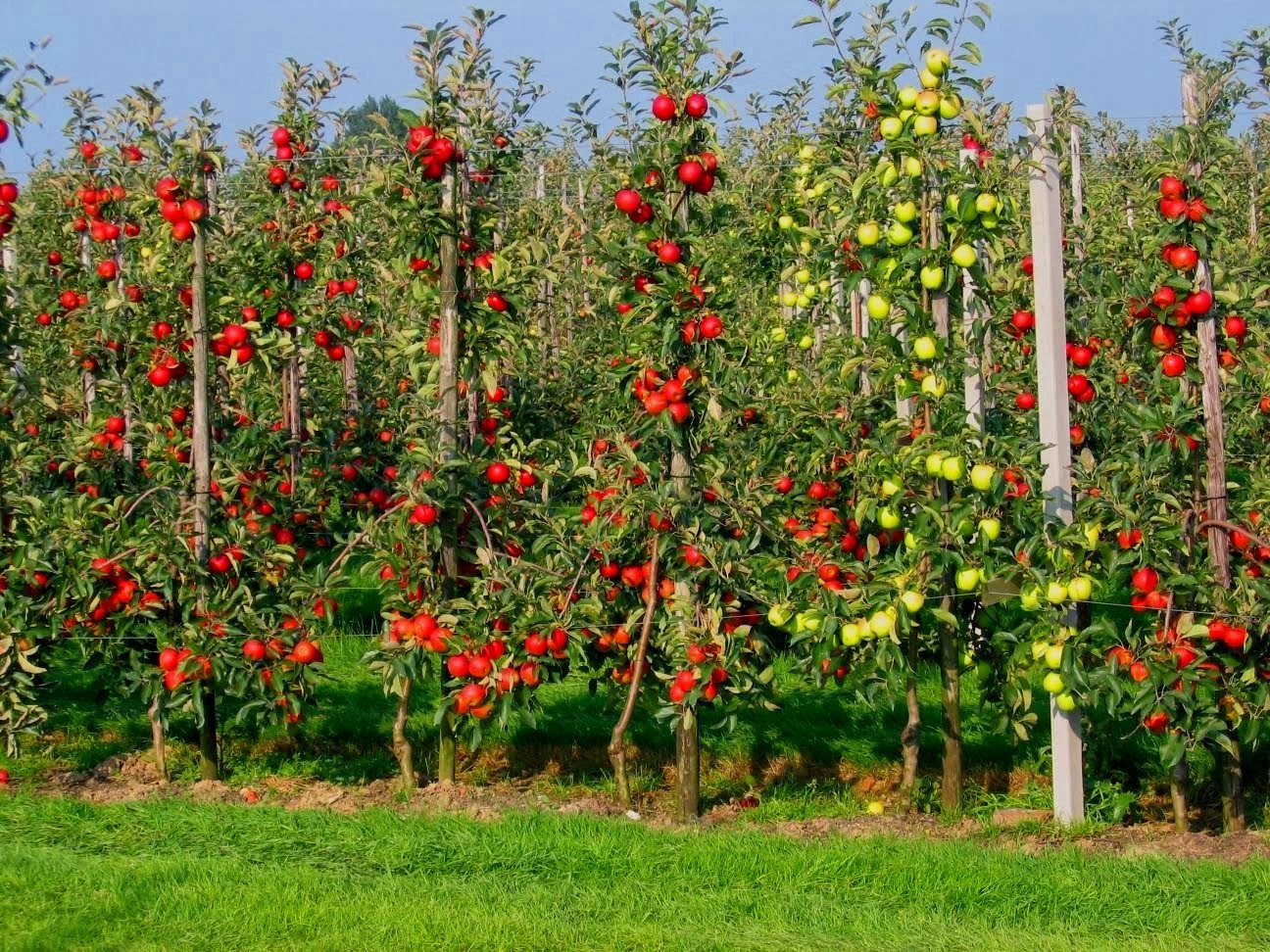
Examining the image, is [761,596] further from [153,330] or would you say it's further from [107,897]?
[153,330]

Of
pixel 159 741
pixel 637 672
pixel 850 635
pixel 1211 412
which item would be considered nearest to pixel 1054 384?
pixel 1211 412

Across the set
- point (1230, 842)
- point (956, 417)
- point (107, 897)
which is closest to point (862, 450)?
point (956, 417)

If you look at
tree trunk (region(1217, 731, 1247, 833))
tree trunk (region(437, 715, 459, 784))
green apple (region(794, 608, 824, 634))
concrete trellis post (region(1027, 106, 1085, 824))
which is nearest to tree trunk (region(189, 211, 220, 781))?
tree trunk (region(437, 715, 459, 784))

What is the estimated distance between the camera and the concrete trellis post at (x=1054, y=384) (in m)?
5.28

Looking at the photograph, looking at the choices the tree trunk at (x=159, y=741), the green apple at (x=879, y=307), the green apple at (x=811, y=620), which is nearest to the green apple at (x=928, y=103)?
the green apple at (x=879, y=307)

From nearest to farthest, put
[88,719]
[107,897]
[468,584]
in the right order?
[107,897] → [468,584] → [88,719]

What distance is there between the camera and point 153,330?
20.6 feet

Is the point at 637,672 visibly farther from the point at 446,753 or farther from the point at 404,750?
the point at 404,750

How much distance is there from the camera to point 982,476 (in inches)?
198

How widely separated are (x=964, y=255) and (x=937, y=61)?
30.0 inches

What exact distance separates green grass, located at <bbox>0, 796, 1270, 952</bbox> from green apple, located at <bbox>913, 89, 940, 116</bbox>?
2.72 m

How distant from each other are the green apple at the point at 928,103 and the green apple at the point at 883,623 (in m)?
1.88

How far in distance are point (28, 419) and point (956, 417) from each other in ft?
17.9

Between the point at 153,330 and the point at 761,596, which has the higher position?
the point at 153,330
